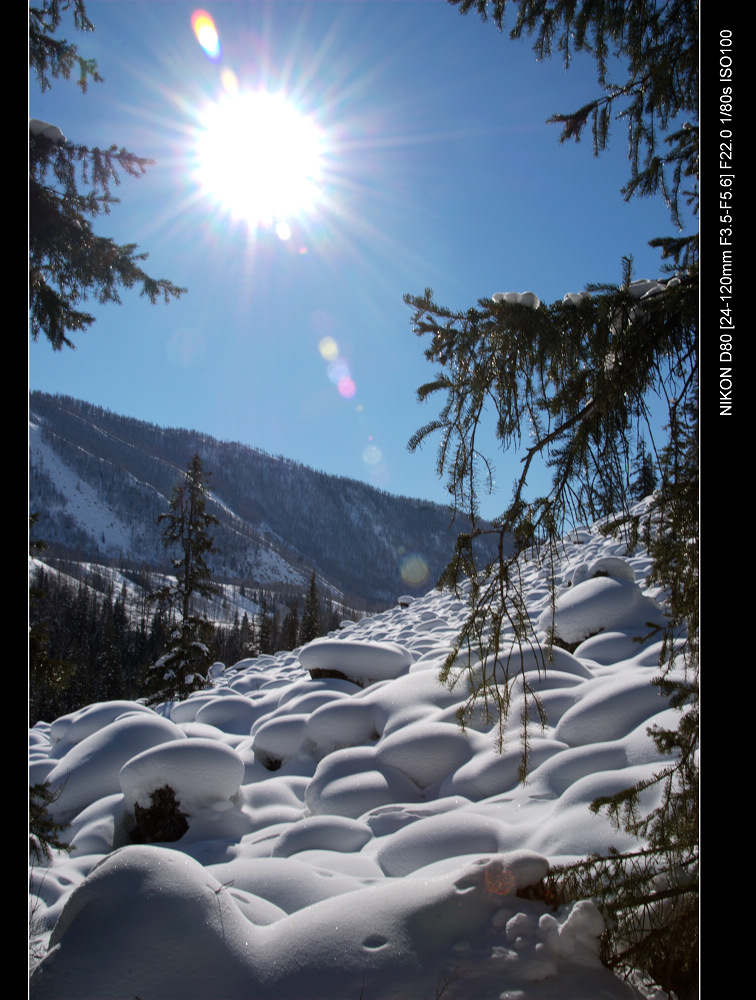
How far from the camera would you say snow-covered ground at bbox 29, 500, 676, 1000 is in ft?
7.55

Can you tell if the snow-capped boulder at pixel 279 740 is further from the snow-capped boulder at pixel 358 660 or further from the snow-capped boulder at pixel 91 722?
the snow-capped boulder at pixel 91 722

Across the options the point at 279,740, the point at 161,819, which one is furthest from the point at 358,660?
the point at 161,819

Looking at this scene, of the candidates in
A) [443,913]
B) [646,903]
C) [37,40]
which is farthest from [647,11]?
[37,40]

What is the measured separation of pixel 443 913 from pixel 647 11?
191 inches

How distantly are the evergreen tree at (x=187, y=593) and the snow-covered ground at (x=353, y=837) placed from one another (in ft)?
22.9

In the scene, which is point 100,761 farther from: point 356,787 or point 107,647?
point 107,647

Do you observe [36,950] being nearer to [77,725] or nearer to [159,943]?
[159,943]

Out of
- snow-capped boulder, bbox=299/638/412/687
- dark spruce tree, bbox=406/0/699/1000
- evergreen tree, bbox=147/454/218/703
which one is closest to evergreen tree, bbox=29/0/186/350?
dark spruce tree, bbox=406/0/699/1000

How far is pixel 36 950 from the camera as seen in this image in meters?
3.39

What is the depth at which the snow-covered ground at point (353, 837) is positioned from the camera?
2.30 meters

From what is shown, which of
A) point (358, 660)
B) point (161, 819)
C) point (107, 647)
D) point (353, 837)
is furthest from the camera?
point (107, 647)

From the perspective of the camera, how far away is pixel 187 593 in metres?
19.0

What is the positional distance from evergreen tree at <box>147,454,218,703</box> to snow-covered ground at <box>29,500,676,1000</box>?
22.9 ft

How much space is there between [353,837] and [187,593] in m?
15.8
